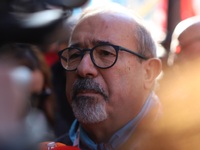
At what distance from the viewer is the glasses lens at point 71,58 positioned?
2.28m

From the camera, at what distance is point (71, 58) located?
2312mm

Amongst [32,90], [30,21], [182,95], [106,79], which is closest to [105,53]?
[106,79]

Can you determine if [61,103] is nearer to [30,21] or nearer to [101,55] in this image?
[101,55]

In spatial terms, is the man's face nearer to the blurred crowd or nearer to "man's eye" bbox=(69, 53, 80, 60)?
"man's eye" bbox=(69, 53, 80, 60)

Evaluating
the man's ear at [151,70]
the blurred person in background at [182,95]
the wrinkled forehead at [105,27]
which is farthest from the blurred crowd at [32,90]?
the wrinkled forehead at [105,27]

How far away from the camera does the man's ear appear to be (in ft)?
7.75

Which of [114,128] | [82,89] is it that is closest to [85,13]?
[82,89]

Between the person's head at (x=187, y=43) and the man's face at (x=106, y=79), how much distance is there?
1.61 ft

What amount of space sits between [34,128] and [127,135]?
131 centimetres

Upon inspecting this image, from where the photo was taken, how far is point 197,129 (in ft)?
6.55

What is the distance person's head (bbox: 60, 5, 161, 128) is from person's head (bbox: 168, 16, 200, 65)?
40cm

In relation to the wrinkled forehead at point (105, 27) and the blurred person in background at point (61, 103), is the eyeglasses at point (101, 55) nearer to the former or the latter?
the wrinkled forehead at point (105, 27)

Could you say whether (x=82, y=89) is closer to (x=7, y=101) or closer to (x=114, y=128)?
(x=114, y=128)

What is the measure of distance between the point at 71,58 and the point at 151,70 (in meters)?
0.41
